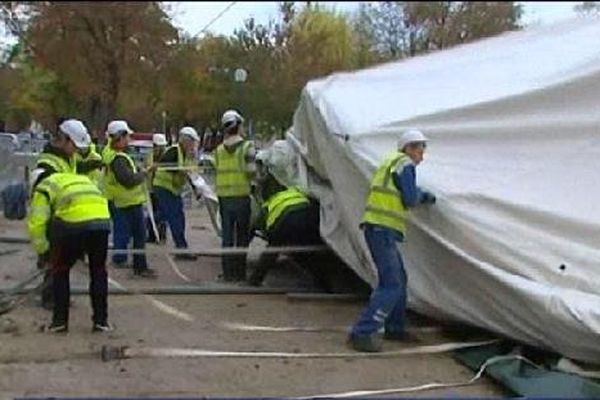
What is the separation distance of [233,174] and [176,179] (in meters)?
1.72

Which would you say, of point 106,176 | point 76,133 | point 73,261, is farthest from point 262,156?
point 73,261

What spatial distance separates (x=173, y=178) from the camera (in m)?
13.0

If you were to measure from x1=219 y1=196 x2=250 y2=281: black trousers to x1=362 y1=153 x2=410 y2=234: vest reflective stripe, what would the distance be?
3.50 meters

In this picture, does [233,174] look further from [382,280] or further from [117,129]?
[382,280]

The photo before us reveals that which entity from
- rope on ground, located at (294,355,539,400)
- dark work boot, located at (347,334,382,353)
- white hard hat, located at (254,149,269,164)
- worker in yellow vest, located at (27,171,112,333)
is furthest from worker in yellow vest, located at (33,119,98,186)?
white hard hat, located at (254,149,269,164)

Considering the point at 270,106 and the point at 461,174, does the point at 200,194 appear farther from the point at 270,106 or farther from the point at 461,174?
the point at 270,106

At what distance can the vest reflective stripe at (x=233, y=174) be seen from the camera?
1141 centimetres

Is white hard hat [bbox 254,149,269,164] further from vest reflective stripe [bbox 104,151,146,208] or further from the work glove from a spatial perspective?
the work glove

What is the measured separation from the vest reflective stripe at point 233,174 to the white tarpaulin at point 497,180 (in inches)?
34.1

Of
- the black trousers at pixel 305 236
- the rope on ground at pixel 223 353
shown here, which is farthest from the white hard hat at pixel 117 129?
the rope on ground at pixel 223 353

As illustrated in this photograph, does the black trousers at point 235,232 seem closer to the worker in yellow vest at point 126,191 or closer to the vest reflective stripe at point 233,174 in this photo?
the vest reflective stripe at point 233,174

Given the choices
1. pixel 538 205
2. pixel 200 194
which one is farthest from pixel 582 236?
pixel 200 194

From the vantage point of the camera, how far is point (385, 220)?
322 inches

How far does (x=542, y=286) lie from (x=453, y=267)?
0.89 m
